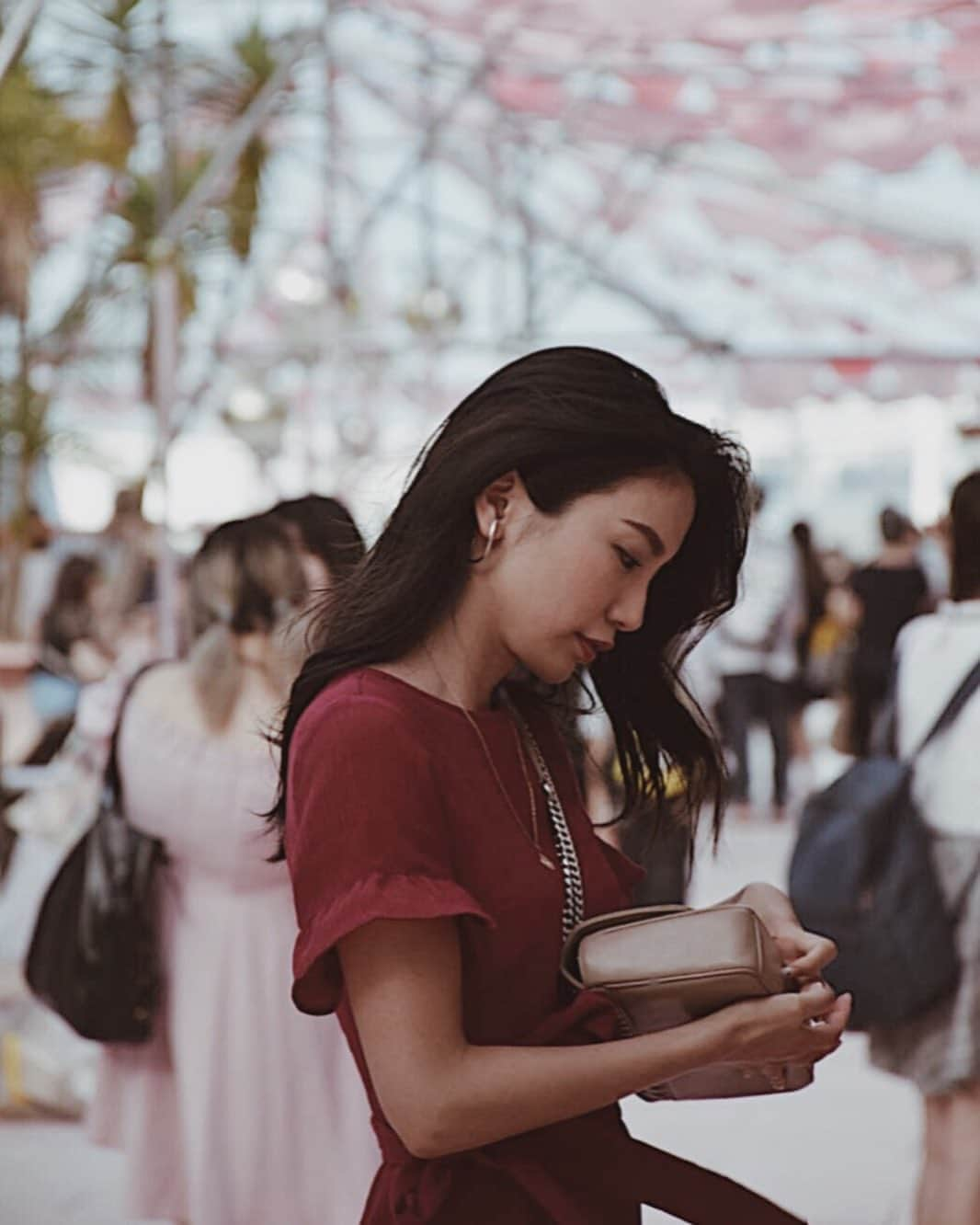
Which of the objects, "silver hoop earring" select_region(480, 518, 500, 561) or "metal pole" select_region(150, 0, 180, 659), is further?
"metal pole" select_region(150, 0, 180, 659)

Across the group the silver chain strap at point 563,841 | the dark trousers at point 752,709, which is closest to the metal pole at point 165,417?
the dark trousers at point 752,709

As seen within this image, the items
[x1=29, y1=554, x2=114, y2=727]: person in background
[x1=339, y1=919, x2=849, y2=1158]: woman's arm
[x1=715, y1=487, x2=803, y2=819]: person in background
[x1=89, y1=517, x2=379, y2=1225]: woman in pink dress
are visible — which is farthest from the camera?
[x1=715, y1=487, x2=803, y2=819]: person in background

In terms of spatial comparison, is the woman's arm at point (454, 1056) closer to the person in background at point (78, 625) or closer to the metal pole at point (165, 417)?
the metal pole at point (165, 417)

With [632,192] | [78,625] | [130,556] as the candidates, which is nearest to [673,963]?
[78,625]

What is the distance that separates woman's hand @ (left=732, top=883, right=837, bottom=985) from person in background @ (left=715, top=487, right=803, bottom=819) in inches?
303

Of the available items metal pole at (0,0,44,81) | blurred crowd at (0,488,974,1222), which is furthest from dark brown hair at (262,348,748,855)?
metal pole at (0,0,44,81)

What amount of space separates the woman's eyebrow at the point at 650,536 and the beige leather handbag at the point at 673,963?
0.27m

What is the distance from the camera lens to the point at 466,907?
1394mm

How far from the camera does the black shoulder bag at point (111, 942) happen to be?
3.12 m

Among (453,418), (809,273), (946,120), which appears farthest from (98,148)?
(453,418)

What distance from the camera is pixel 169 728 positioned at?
3012 mm

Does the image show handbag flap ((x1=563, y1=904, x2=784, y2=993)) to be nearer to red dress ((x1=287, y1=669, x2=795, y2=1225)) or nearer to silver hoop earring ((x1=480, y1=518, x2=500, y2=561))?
red dress ((x1=287, y1=669, x2=795, y2=1225))

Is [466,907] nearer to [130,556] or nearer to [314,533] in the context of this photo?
[314,533]

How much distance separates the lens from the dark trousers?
9562 millimetres
